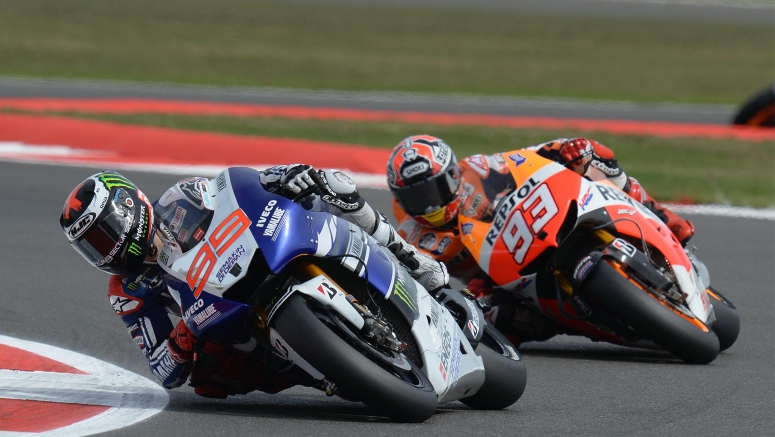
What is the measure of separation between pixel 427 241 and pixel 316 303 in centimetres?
246

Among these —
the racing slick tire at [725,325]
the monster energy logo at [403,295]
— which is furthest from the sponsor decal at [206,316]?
the racing slick tire at [725,325]

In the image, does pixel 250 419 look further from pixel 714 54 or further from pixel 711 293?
pixel 714 54

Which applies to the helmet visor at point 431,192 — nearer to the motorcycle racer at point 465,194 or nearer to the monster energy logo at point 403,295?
the motorcycle racer at point 465,194

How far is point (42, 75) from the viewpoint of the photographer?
2289cm

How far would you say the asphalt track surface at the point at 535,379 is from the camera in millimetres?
4645

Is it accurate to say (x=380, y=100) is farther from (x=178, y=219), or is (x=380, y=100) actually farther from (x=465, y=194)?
(x=178, y=219)

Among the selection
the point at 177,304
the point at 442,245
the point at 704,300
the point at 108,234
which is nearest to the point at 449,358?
the point at 177,304

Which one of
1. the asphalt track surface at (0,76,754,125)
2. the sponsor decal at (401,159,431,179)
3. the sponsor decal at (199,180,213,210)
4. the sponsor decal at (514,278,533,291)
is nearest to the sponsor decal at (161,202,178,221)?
the sponsor decal at (199,180,213,210)

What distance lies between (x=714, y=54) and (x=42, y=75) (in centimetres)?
1797

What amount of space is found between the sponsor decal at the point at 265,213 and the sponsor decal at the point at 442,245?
2.19 m

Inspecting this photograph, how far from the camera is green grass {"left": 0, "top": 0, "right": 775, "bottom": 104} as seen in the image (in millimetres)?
24641

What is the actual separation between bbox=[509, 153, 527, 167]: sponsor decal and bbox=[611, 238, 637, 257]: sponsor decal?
2.66ft

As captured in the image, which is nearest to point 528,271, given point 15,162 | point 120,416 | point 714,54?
point 120,416

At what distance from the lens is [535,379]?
19.2 ft
